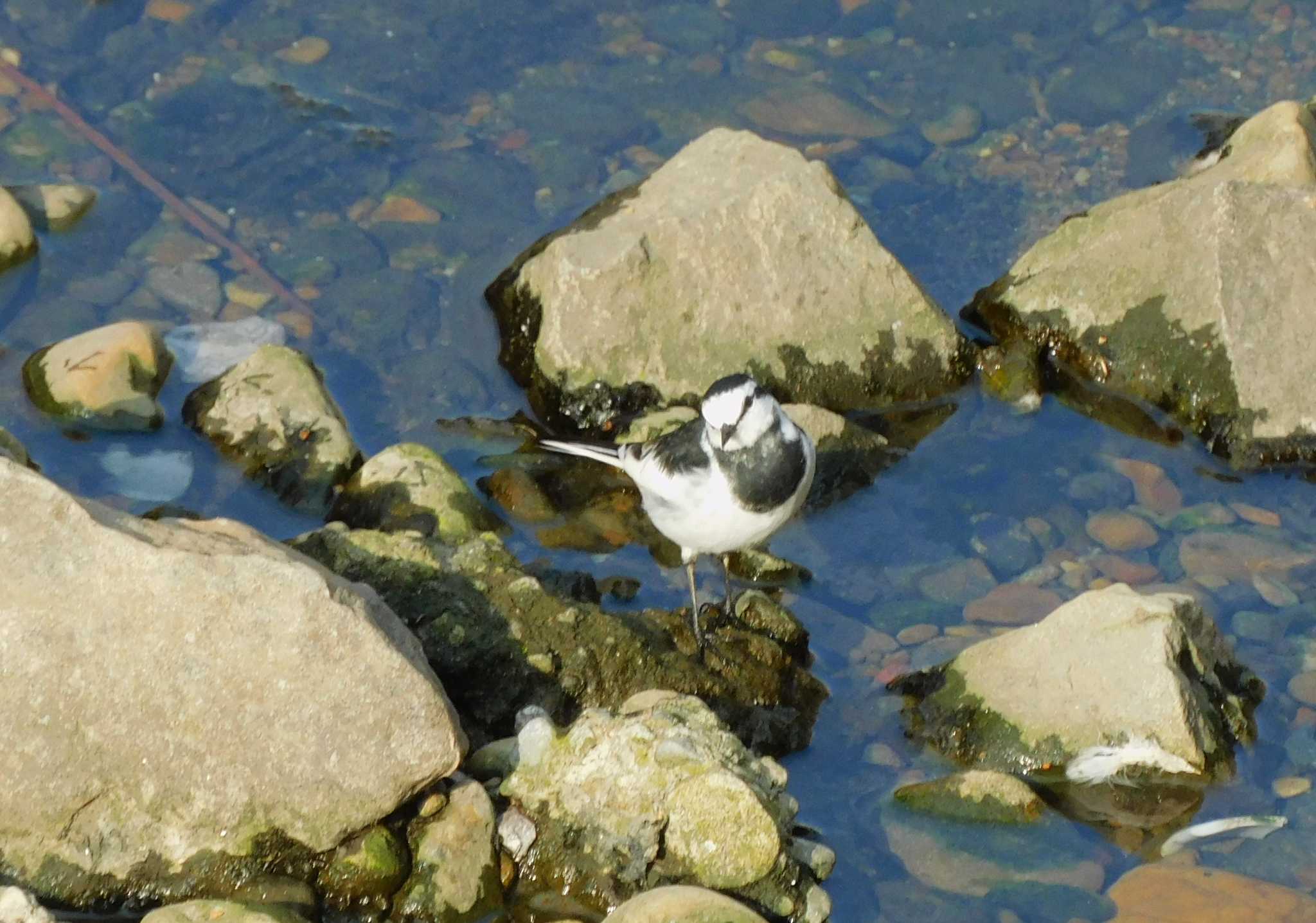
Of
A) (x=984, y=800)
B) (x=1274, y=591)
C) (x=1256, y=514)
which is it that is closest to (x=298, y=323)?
(x=984, y=800)

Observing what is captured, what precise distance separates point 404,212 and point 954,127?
3453 mm

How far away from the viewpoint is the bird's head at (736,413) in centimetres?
589

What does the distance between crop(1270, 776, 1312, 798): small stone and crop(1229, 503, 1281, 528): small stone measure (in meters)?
1.73

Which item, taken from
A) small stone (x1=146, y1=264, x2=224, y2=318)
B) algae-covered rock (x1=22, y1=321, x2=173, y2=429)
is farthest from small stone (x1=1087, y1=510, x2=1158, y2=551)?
small stone (x1=146, y1=264, x2=224, y2=318)

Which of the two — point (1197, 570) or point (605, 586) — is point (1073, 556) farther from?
point (605, 586)

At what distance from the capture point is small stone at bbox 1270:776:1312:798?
549 centimetres

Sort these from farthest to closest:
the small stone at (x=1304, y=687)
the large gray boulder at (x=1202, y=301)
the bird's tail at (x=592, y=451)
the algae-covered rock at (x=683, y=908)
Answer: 1. the large gray boulder at (x=1202, y=301)
2. the bird's tail at (x=592, y=451)
3. the small stone at (x=1304, y=687)
4. the algae-covered rock at (x=683, y=908)

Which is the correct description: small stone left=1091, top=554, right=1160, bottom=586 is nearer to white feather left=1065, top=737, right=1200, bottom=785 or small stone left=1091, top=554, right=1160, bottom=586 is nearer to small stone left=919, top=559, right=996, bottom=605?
small stone left=919, top=559, right=996, bottom=605

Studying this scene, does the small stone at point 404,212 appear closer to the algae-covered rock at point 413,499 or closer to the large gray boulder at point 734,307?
the large gray boulder at point 734,307

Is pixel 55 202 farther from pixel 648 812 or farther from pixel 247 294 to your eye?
pixel 648 812

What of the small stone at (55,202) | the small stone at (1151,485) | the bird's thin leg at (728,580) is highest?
the small stone at (1151,485)

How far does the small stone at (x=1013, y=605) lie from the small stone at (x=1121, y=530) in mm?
490

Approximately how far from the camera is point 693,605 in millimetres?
6164

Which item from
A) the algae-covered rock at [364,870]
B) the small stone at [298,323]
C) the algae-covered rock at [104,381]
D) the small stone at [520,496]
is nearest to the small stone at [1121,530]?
the small stone at [520,496]
